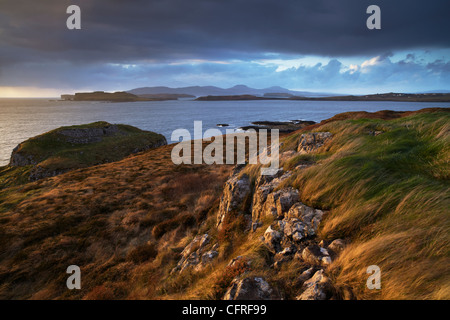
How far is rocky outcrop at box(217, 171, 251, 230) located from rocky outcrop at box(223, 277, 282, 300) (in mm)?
4534

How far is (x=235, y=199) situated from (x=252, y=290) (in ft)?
17.5

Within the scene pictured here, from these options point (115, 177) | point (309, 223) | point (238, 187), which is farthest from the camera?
point (115, 177)

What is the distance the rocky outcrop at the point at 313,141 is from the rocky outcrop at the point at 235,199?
13.7 feet

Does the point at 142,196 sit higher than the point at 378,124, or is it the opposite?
the point at 378,124

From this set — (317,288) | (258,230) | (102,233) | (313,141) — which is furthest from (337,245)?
(102,233)

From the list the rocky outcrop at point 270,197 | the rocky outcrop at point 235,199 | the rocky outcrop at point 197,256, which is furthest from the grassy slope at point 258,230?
the rocky outcrop at point 235,199

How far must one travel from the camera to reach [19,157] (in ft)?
138

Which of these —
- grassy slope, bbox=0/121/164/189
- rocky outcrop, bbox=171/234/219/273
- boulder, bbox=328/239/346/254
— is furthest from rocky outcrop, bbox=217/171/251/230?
grassy slope, bbox=0/121/164/189

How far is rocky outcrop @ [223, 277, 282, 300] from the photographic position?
414 centimetres

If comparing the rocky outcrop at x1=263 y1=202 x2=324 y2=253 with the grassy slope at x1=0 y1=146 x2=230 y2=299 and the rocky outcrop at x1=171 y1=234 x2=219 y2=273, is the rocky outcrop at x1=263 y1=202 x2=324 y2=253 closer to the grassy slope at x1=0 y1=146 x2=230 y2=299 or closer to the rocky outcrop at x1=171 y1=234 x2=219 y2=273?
the rocky outcrop at x1=171 y1=234 x2=219 y2=273

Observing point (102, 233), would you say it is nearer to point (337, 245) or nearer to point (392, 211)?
point (337, 245)

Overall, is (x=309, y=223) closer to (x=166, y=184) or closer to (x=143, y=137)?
(x=166, y=184)

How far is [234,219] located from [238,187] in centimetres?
162
